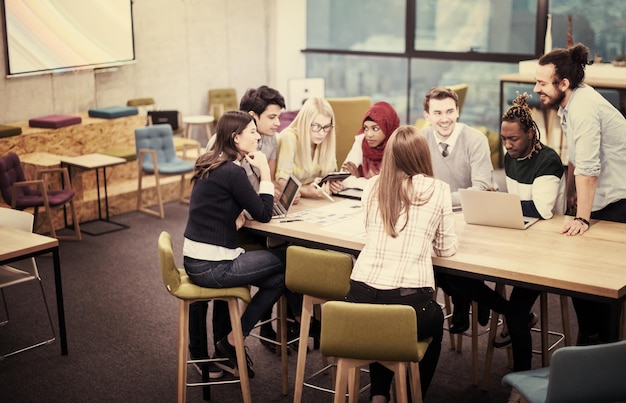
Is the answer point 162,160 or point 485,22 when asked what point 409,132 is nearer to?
point 162,160

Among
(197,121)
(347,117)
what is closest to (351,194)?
(347,117)

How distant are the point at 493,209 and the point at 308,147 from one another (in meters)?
1.31

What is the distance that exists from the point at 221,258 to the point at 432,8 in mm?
7226

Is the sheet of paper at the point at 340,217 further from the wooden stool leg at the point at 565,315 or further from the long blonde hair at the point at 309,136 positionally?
the wooden stool leg at the point at 565,315

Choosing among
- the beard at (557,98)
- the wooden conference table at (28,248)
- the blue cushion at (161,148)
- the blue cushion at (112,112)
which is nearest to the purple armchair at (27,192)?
the blue cushion at (161,148)

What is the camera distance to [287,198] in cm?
428

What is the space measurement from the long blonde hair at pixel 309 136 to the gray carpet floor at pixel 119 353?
1.12m

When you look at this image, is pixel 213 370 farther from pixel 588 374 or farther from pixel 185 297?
pixel 588 374

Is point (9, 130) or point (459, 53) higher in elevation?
point (459, 53)

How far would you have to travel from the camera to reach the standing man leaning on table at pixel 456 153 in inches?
175

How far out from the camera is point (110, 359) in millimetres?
4633

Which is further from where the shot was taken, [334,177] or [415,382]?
[334,177]

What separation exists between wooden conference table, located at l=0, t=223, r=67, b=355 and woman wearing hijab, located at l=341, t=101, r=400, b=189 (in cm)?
171

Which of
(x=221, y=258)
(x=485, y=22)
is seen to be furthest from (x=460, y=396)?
(x=485, y=22)
